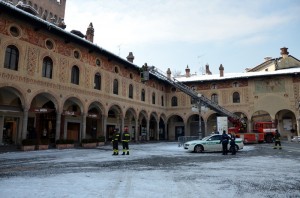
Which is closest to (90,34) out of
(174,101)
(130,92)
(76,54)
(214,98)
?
(76,54)

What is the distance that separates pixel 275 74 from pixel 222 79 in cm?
680

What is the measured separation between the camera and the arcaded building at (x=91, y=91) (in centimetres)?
1756

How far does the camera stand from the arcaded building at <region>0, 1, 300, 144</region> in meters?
17.6

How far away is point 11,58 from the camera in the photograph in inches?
673

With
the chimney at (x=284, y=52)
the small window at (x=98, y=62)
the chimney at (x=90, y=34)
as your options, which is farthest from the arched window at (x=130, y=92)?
the chimney at (x=284, y=52)

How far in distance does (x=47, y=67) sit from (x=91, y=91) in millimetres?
4939

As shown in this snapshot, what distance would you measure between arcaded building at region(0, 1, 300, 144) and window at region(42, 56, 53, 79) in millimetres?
75

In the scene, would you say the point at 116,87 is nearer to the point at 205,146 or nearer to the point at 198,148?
the point at 198,148

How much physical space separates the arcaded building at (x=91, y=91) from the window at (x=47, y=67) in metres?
0.08

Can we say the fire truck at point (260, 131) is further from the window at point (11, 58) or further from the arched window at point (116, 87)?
the window at point (11, 58)

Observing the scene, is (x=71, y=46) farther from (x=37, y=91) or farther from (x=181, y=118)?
(x=181, y=118)

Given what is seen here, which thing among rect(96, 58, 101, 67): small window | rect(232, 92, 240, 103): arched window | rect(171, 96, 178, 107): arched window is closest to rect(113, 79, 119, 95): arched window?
rect(96, 58, 101, 67): small window

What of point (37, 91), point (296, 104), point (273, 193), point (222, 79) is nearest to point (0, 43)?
point (37, 91)

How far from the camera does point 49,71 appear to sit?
19875 mm
